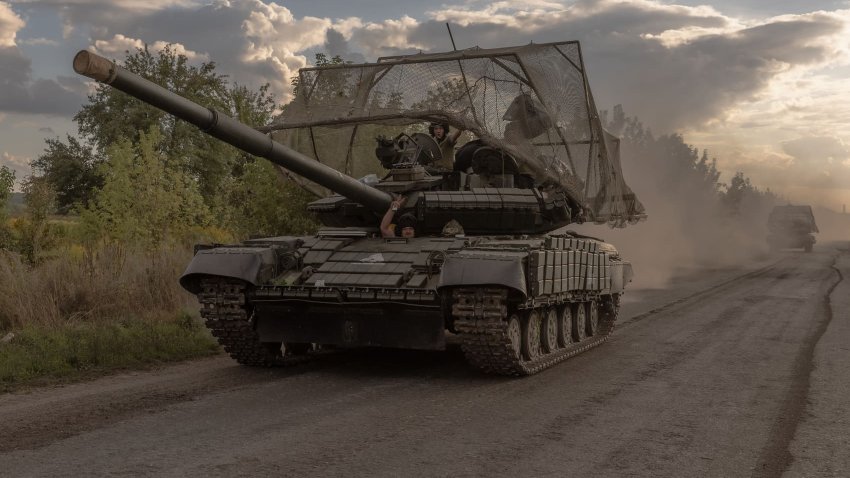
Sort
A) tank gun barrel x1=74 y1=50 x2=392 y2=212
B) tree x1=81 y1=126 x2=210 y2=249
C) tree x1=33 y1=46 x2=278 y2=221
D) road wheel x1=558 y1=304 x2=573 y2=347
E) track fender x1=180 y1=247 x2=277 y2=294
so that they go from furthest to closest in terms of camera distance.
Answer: tree x1=33 y1=46 x2=278 y2=221, tree x1=81 y1=126 x2=210 y2=249, road wheel x1=558 y1=304 x2=573 y2=347, track fender x1=180 y1=247 x2=277 y2=294, tank gun barrel x1=74 y1=50 x2=392 y2=212

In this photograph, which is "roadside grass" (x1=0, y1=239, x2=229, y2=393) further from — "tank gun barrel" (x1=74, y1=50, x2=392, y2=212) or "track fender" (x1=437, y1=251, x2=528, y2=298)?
"track fender" (x1=437, y1=251, x2=528, y2=298)

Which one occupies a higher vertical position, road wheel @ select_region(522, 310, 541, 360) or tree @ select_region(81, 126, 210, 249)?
tree @ select_region(81, 126, 210, 249)

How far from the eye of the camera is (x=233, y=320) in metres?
10.4

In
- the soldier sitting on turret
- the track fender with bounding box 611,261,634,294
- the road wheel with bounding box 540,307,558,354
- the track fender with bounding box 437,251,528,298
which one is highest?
the soldier sitting on turret

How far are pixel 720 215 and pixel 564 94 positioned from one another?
2484 inches

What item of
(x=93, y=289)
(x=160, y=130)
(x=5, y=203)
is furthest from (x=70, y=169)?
(x=93, y=289)

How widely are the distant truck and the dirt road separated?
44.7 meters

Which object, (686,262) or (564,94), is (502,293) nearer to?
(564,94)

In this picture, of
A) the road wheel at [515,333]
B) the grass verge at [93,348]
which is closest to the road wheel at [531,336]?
the road wheel at [515,333]

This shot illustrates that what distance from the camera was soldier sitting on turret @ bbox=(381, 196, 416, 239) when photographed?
440 inches

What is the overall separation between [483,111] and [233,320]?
405 centimetres

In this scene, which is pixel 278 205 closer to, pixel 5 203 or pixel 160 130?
pixel 5 203

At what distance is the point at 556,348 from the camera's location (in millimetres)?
12070

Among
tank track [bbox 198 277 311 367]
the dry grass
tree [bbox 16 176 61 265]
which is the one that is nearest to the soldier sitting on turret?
tank track [bbox 198 277 311 367]
